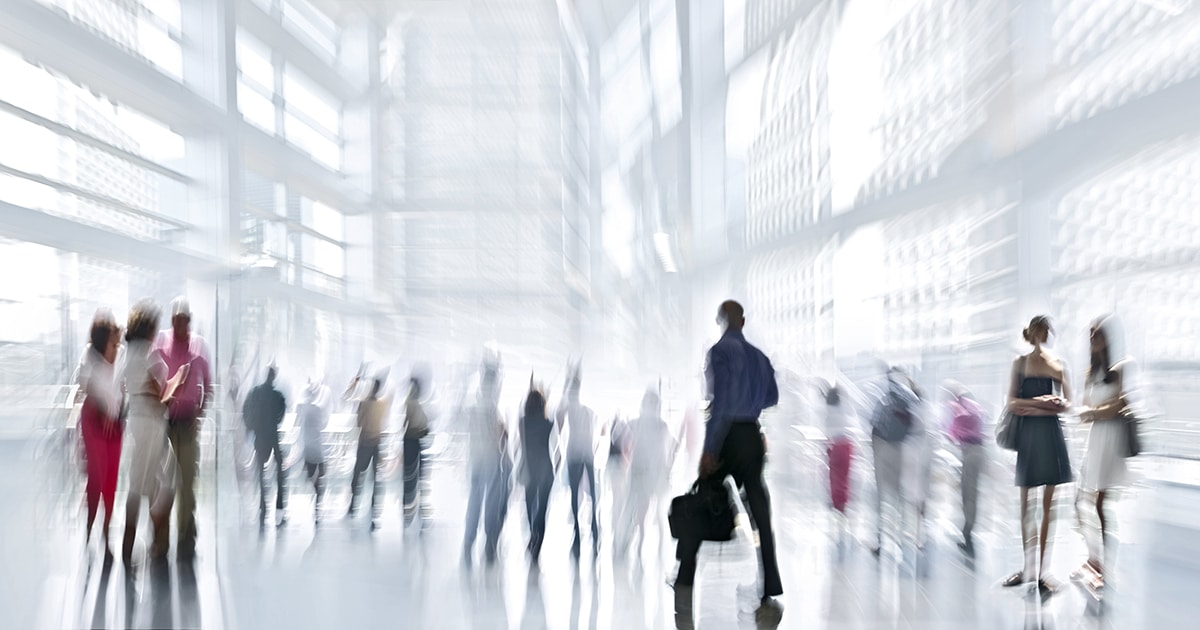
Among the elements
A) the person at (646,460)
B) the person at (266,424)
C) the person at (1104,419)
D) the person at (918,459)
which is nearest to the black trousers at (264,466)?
the person at (266,424)

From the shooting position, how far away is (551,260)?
792cm

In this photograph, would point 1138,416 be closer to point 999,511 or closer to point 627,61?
point 999,511

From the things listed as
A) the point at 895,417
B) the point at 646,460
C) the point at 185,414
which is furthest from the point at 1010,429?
the point at 185,414

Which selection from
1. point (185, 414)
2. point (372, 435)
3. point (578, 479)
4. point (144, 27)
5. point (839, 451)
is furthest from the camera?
point (144, 27)

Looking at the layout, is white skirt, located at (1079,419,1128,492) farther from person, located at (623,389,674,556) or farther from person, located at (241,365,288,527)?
person, located at (241,365,288,527)

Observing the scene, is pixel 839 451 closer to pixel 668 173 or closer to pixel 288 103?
pixel 668 173

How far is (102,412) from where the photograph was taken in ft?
10.5

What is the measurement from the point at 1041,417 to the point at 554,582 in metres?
2.03

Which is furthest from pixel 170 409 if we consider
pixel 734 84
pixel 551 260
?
pixel 734 84

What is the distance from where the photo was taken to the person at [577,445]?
12.5ft

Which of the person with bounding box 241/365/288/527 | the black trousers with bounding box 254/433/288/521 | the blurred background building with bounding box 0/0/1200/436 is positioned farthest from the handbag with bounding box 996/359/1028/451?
the black trousers with bounding box 254/433/288/521

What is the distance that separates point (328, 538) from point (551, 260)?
4.06 meters

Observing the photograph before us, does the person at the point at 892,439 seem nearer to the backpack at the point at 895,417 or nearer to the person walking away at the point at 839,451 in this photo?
the backpack at the point at 895,417

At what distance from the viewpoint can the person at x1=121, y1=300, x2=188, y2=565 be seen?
3.07 meters
